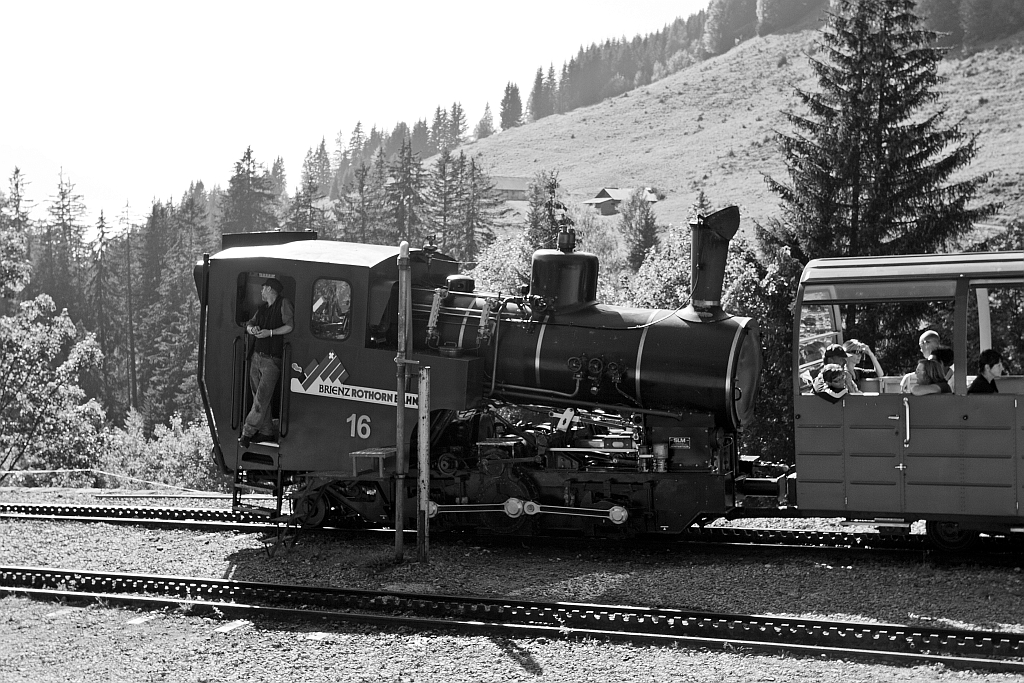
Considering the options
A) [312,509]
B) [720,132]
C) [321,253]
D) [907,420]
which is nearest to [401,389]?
[321,253]

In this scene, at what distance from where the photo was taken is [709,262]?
9977mm

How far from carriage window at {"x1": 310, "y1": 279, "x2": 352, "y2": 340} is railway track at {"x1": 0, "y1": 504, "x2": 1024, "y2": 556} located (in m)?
2.50

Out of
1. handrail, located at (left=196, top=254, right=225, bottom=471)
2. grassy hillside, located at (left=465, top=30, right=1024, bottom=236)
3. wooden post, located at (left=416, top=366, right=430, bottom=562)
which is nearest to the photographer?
wooden post, located at (left=416, top=366, right=430, bottom=562)

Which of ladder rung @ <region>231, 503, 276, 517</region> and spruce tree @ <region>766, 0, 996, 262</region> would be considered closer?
ladder rung @ <region>231, 503, 276, 517</region>

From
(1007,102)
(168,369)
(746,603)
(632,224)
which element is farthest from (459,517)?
(1007,102)

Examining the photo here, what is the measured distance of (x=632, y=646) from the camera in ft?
24.2

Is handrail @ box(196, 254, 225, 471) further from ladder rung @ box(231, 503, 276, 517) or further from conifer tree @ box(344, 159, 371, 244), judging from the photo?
conifer tree @ box(344, 159, 371, 244)

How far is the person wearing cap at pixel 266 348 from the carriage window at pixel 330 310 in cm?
28

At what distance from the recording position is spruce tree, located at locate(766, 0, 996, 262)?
26188 mm

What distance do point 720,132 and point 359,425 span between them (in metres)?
116

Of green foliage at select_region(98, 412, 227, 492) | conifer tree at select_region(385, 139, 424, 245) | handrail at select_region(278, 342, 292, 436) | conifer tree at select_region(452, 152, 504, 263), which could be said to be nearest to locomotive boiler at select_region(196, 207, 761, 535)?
handrail at select_region(278, 342, 292, 436)

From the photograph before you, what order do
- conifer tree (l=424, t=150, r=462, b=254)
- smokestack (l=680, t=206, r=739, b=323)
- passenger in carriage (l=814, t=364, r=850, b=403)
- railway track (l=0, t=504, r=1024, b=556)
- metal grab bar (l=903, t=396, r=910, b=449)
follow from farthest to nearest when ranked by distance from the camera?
1. conifer tree (l=424, t=150, r=462, b=254)
2. railway track (l=0, t=504, r=1024, b=556)
3. smokestack (l=680, t=206, r=739, b=323)
4. passenger in carriage (l=814, t=364, r=850, b=403)
5. metal grab bar (l=903, t=396, r=910, b=449)

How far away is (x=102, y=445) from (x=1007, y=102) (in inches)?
3473

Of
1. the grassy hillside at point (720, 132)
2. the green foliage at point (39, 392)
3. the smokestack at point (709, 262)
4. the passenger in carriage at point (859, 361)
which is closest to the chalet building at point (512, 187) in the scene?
the grassy hillside at point (720, 132)
